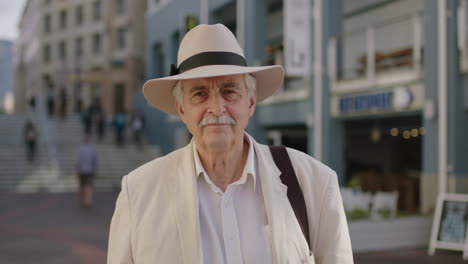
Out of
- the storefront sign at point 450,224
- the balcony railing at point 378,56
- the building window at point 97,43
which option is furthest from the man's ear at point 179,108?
the building window at point 97,43

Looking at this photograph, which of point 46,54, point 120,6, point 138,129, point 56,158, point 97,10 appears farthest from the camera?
point 46,54

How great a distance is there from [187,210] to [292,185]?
42 centimetres

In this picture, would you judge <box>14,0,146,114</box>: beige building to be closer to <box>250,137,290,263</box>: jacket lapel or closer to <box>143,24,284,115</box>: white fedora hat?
<box>143,24,284,115</box>: white fedora hat

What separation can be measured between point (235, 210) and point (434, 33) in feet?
28.2

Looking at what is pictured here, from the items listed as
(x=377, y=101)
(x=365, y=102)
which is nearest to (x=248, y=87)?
(x=377, y=101)

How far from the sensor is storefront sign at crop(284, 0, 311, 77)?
463 inches

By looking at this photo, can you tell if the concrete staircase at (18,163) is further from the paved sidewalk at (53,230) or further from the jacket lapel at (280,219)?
the jacket lapel at (280,219)

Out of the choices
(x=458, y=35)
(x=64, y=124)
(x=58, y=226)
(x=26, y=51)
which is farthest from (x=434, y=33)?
(x=26, y=51)

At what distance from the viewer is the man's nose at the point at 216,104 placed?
207 cm

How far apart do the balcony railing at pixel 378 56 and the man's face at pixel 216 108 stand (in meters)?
8.65

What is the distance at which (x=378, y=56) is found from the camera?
11.7m

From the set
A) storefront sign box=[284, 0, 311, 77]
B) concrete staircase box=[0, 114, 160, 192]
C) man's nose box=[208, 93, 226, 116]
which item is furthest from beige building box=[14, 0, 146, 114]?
man's nose box=[208, 93, 226, 116]

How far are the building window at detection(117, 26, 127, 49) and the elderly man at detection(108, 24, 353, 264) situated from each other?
37.5 m

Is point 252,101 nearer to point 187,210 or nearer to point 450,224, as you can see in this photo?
point 187,210
